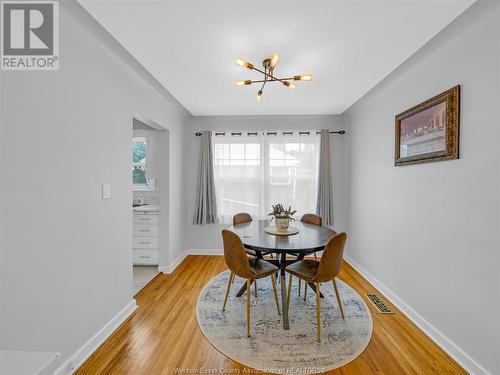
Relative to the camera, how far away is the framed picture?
1.81 meters

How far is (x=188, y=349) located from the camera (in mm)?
1856

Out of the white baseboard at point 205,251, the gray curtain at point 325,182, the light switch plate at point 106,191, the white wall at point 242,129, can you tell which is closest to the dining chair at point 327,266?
the light switch plate at point 106,191

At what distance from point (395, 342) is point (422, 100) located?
2186mm

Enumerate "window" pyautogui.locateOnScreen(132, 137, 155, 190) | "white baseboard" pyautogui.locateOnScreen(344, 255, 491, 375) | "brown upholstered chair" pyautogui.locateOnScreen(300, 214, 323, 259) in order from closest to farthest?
"white baseboard" pyautogui.locateOnScreen(344, 255, 491, 375) → "brown upholstered chair" pyautogui.locateOnScreen(300, 214, 323, 259) → "window" pyautogui.locateOnScreen(132, 137, 155, 190)

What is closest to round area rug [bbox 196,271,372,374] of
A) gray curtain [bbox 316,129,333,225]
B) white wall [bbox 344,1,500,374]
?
white wall [bbox 344,1,500,374]

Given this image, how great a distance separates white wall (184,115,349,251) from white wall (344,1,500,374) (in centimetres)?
121

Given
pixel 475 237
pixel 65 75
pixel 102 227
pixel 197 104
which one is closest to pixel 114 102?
pixel 65 75

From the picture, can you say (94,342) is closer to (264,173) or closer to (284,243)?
(284,243)

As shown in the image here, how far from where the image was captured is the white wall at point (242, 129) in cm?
410

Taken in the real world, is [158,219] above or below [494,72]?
below

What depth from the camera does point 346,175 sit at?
4.03 meters

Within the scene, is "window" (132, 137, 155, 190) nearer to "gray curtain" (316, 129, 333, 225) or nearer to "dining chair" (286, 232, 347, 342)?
"gray curtain" (316, 129, 333, 225)

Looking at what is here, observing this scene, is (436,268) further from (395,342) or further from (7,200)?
(7,200)

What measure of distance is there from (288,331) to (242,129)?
317cm
